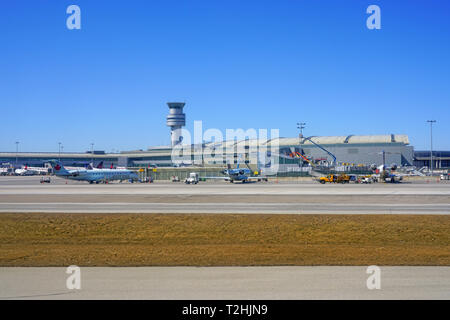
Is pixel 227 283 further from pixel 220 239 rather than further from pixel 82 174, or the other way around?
pixel 82 174

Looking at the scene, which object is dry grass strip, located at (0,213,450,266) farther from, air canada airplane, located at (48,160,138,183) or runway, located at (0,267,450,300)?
air canada airplane, located at (48,160,138,183)

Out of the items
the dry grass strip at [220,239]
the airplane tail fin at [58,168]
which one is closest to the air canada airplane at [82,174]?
the airplane tail fin at [58,168]

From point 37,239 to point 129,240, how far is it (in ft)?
17.4

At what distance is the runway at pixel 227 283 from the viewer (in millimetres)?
12273

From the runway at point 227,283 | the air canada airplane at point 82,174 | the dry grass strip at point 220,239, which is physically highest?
the air canada airplane at point 82,174

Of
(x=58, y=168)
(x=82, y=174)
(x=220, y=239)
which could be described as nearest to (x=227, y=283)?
(x=220, y=239)

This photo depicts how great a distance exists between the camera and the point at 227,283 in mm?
13617

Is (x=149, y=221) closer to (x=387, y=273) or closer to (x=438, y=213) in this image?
(x=387, y=273)

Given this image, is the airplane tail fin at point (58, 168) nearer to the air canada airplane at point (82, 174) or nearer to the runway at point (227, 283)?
the air canada airplane at point (82, 174)

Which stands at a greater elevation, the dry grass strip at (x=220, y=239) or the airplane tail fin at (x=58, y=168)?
the airplane tail fin at (x=58, y=168)

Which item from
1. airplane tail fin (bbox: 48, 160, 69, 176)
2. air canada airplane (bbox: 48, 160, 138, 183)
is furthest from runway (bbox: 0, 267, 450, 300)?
airplane tail fin (bbox: 48, 160, 69, 176)

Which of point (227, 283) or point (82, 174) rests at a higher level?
point (82, 174)

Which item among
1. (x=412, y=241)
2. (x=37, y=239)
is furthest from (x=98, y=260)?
(x=412, y=241)

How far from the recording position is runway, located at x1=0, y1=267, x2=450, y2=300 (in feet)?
40.3
